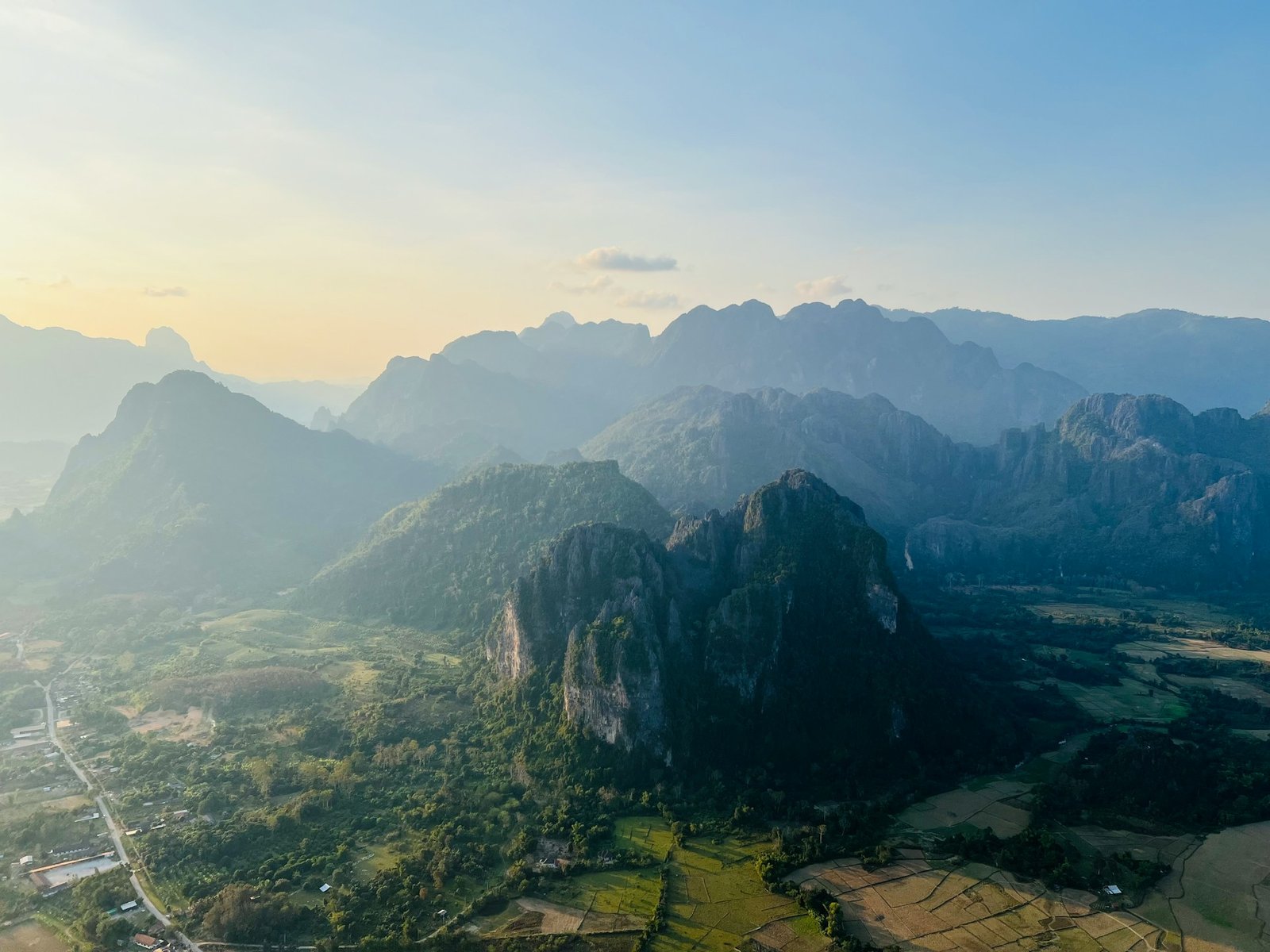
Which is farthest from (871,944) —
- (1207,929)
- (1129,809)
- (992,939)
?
(1129,809)

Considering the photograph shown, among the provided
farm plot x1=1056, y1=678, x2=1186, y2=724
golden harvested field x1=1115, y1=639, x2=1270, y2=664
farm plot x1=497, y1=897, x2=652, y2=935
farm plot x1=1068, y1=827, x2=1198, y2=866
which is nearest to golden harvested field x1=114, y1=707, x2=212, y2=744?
farm plot x1=497, y1=897, x2=652, y2=935

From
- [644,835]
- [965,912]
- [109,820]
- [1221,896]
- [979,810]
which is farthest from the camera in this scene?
[979,810]

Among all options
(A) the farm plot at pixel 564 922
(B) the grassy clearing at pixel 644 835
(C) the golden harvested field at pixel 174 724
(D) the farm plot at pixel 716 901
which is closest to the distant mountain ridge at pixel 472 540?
(C) the golden harvested field at pixel 174 724

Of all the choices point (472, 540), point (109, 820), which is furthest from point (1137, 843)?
point (472, 540)

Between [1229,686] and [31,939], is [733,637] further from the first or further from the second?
[1229,686]

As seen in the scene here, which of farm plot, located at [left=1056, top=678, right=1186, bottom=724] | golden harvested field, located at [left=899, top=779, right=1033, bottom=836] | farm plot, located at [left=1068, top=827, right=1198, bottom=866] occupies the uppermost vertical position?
farm plot, located at [left=1056, top=678, right=1186, bottom=724]

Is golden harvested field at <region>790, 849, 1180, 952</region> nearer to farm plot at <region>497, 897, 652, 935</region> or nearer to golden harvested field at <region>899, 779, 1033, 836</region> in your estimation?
golden harvested field at <region>899, 779, 1033, 836</region>

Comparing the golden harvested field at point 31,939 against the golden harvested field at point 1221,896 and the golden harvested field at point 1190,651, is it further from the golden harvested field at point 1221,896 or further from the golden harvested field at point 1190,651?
the golden harvested field at point 1190,651
